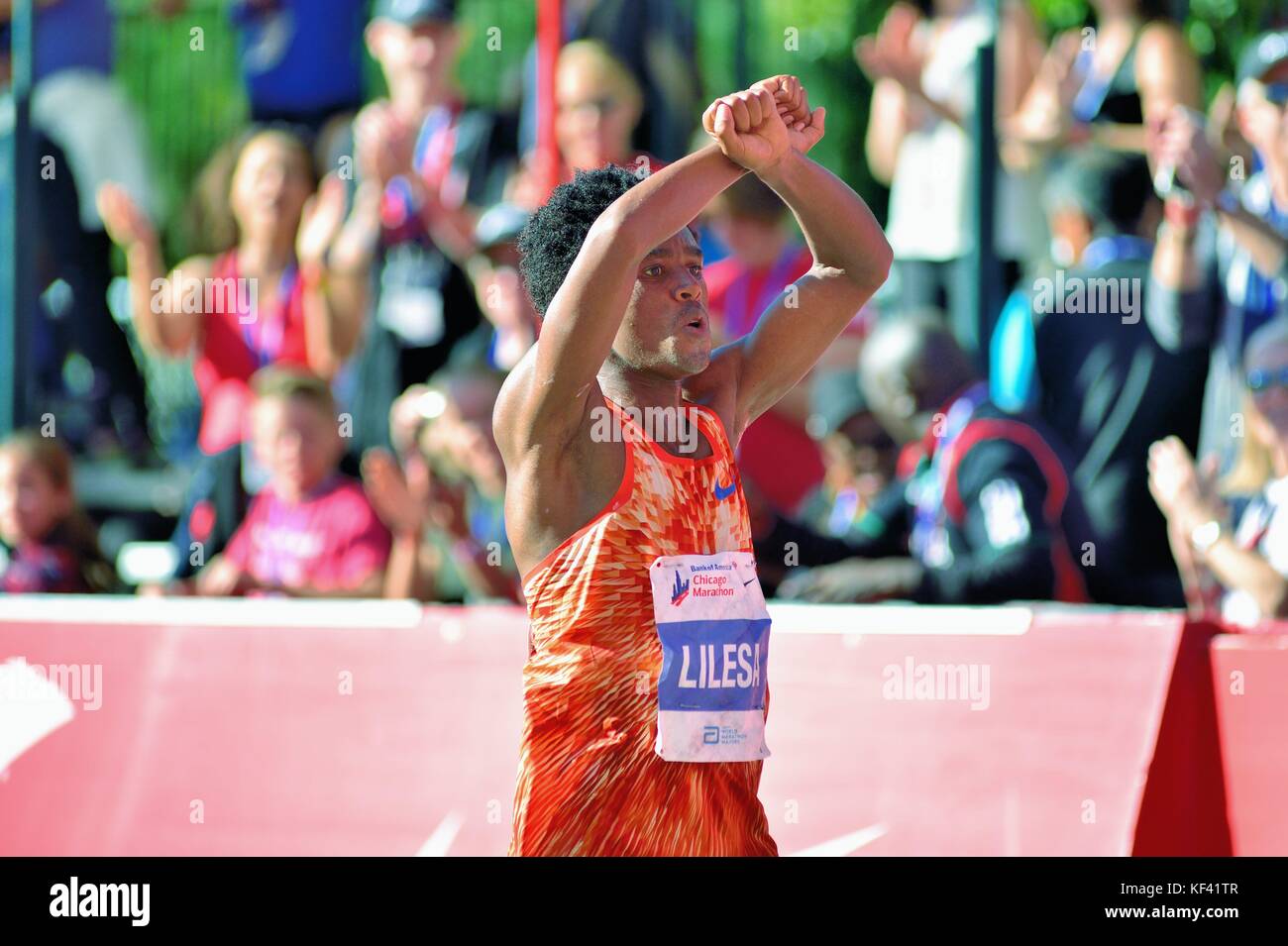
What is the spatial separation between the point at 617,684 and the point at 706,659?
162 mm

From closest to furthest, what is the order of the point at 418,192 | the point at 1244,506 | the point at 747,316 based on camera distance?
the point at 1244,506 → the point at 747,316 → the point at 418,192

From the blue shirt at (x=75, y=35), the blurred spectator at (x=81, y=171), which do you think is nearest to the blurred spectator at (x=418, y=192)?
the blurred spectator at (x=81, y=171)

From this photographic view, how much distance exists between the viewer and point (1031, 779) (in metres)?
4.86

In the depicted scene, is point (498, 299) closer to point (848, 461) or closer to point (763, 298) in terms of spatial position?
point (763, 298)

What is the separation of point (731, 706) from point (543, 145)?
411 cm

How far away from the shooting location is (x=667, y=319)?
3.03 metres

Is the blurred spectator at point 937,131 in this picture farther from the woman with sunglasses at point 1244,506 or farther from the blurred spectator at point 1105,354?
the woman with sunglasses at point 1244,506

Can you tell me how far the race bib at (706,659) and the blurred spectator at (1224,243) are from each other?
3379 millimetres

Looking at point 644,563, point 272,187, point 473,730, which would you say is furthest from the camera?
point 272,187

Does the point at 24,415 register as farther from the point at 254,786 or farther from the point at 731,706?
the point at 731,706

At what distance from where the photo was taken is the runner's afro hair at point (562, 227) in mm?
3215

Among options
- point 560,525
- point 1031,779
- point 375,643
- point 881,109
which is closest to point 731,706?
point 560,525

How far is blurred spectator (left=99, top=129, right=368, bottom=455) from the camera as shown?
22.6ft

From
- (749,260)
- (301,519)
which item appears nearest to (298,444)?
(301,519)
